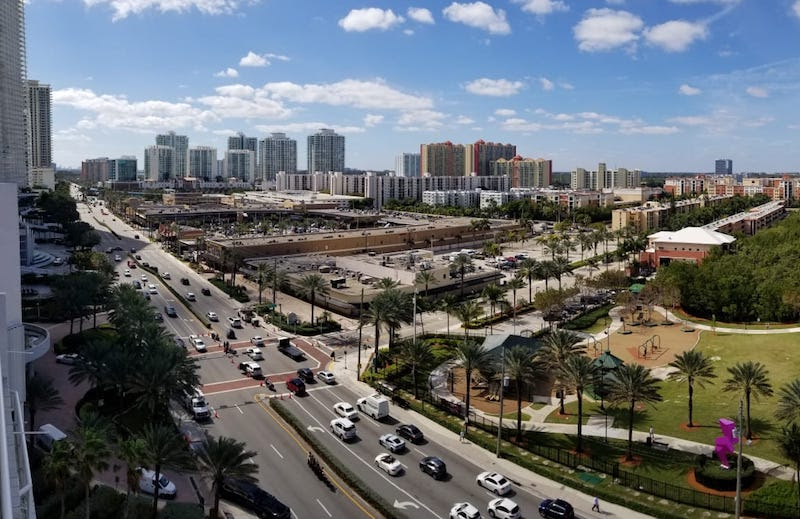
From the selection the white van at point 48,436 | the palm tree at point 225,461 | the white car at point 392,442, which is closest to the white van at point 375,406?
the white car at point 392,442

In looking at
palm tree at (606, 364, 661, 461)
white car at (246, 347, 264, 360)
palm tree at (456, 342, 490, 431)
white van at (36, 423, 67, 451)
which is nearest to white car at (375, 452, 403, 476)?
palm tree at (456, 342, 490, 431)

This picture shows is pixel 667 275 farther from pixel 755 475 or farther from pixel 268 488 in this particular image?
pixel 268 488

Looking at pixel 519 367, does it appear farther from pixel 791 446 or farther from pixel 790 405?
pixel 790 405

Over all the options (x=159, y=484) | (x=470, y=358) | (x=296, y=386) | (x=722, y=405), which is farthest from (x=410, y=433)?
(x=722, y=405)

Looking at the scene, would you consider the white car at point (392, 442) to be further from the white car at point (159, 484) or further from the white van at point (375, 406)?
the white car at point (159, 484)

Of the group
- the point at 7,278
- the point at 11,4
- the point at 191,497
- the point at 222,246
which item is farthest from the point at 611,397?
the point at 11,4

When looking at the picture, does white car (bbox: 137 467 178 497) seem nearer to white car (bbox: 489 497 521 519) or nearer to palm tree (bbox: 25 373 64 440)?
palm tree (bbox: 25 373 64 440)
